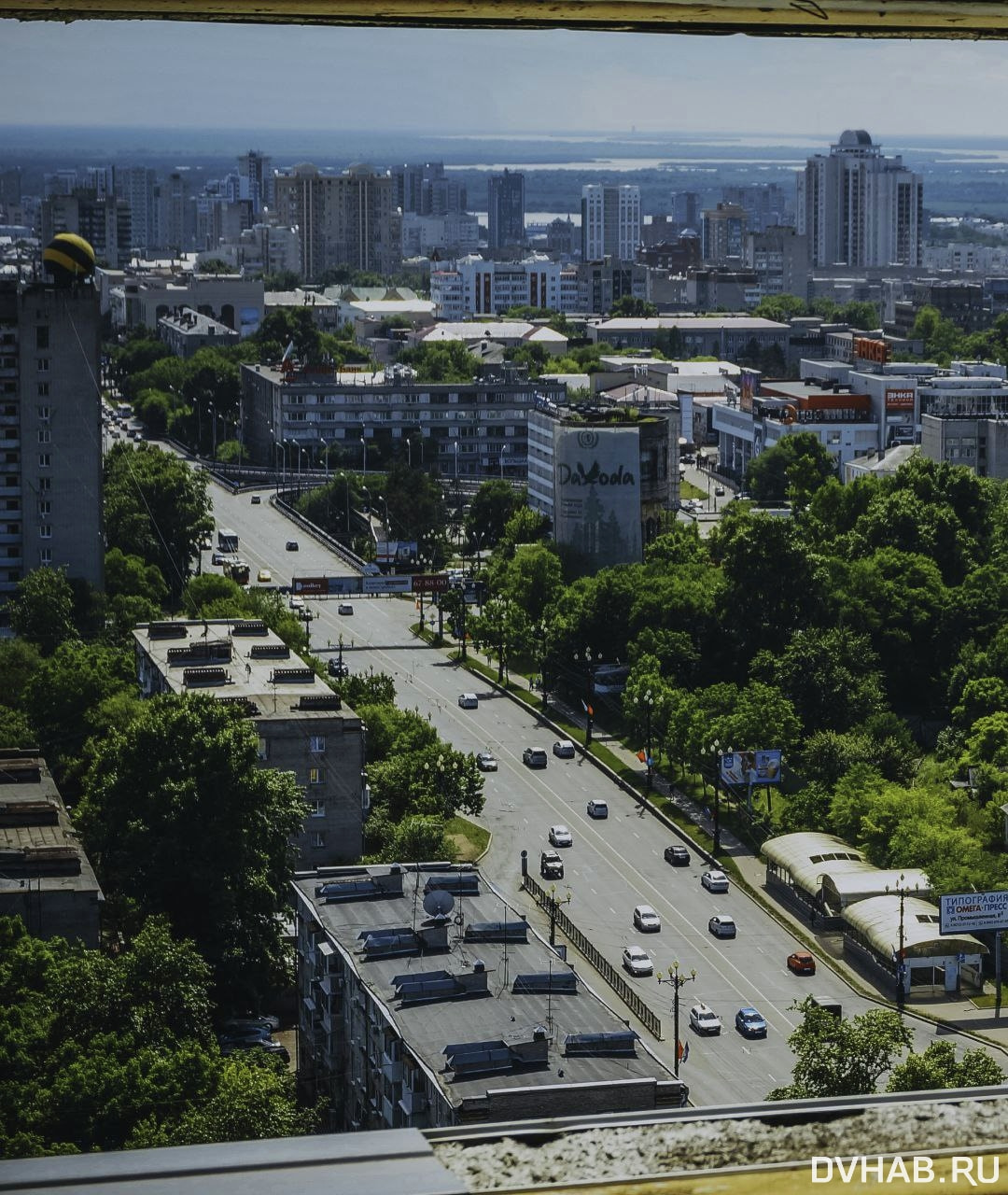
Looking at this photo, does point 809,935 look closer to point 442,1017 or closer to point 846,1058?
point 846,1058

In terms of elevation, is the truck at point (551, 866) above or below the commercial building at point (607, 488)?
below

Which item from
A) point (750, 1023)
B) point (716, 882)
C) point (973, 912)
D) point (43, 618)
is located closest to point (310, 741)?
point (716, 882)

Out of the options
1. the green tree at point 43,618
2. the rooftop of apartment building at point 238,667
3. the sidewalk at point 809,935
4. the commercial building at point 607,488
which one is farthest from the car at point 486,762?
the commercial building at point 607,488

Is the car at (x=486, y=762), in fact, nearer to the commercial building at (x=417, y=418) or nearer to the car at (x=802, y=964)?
the car at (x=802, y=964)

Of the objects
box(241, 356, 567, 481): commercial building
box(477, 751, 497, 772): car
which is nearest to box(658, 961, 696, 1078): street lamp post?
box(477, 751, 497, 772): car

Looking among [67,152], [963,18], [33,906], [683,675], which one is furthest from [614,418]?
[67,152]

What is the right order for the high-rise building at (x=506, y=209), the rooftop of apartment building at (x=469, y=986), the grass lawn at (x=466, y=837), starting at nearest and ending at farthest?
the rooftop of apartment building at (x=469, y=986) < the grass lawn at (x=466, y=837) < the high-rise building at (x=506, y=209)

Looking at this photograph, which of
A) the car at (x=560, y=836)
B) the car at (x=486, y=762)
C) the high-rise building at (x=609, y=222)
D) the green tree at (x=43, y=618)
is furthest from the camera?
A: the high-rise building at (x=609, y=222)
